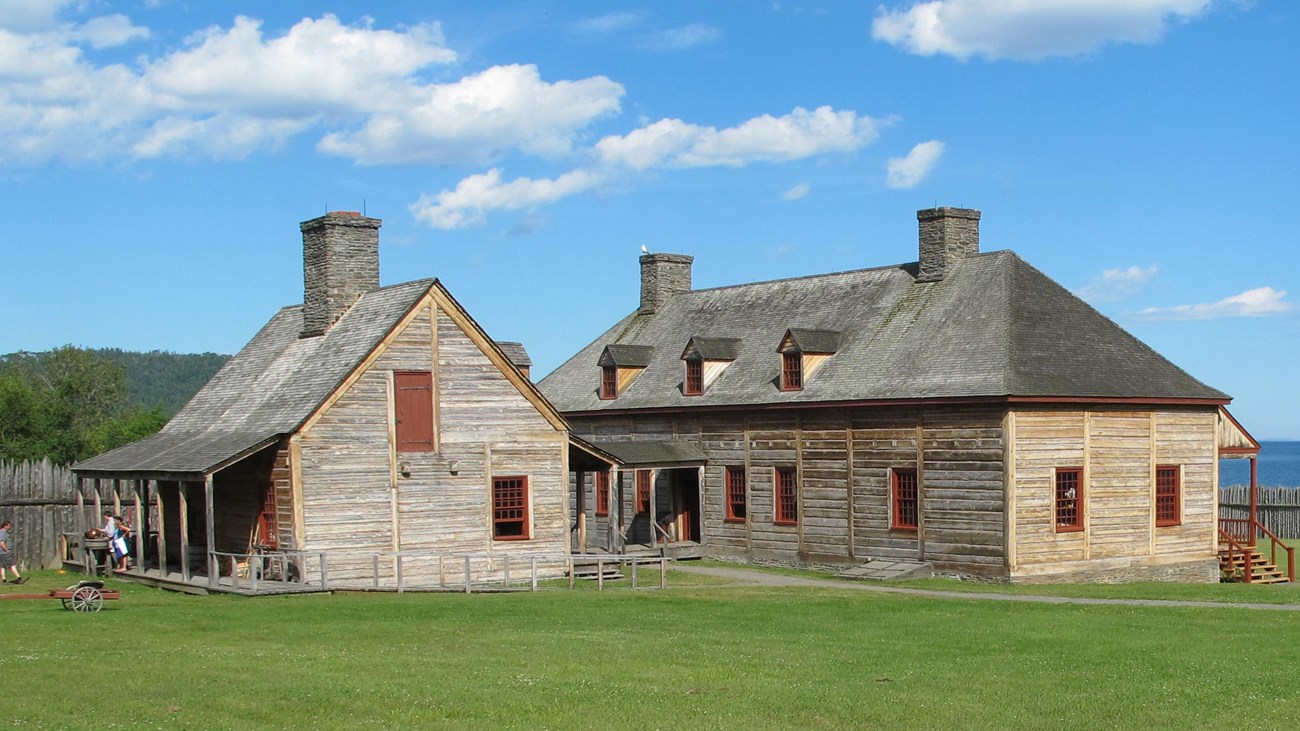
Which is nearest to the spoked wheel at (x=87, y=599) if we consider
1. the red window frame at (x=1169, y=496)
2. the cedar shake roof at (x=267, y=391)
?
the cedar shake roof at (x=267, y=391)

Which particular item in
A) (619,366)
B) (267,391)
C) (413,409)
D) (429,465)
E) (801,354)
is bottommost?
(429,465)

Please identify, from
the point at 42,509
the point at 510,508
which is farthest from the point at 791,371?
the point at 42,509

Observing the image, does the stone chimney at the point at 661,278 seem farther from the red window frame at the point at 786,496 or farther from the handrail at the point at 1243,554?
the handrail at the point at 1243,554

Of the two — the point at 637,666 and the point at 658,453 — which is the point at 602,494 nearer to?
the point at 658,453

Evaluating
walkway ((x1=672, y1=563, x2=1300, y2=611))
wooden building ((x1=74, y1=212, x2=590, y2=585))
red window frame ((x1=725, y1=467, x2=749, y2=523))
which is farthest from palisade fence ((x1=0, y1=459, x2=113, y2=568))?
red window frame ((x1=725, y1=467, x2=749, y2=523))

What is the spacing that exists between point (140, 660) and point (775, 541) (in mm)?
Answer: 23103

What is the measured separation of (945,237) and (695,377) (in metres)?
8.17

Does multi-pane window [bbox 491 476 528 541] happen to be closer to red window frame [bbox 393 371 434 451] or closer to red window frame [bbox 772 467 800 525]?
red window frame [bbox 393 371 434 451]

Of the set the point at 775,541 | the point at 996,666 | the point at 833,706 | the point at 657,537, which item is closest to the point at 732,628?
the point at 996,666

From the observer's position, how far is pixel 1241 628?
22.8 meters

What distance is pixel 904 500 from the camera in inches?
1359

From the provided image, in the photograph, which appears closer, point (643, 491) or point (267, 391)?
point (267, 391)

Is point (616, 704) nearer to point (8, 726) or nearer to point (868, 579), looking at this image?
point (8, 726)

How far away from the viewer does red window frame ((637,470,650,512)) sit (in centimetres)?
4262
